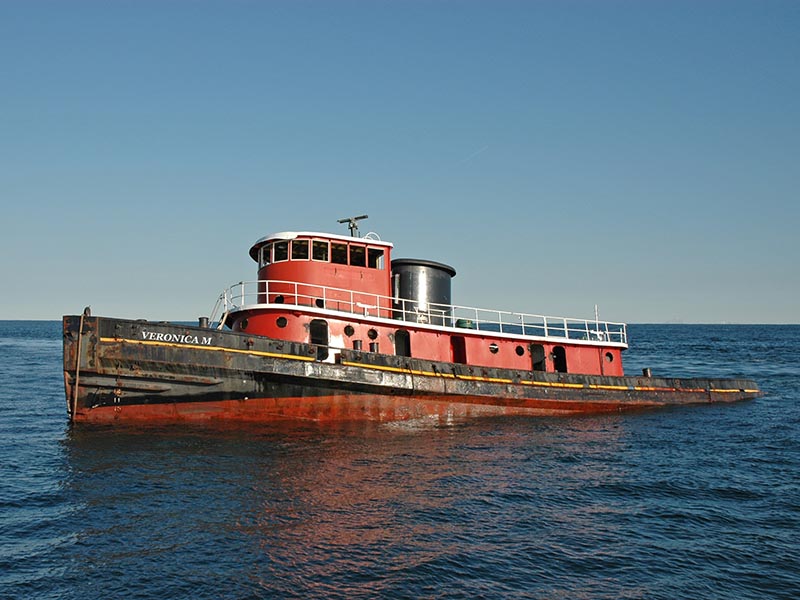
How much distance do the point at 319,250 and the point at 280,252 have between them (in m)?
1.29

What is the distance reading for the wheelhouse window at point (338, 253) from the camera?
1819cm

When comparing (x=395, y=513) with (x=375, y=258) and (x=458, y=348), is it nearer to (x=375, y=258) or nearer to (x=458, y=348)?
(x=458, y=348)

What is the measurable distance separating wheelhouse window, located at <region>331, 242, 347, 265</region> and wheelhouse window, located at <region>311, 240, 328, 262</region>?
0.23 m

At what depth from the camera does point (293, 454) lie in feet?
44.3

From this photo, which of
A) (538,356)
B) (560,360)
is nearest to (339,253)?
(538,356)

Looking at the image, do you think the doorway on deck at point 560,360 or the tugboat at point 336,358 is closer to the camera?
the tugboat at point 336,358

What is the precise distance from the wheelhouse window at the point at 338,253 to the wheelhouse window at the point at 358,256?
0.86ft

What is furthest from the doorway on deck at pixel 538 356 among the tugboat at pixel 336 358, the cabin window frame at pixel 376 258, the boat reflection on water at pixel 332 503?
the cabin window frame at pixel 376 258

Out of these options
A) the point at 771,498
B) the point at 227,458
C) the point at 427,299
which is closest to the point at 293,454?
the point at 227,458

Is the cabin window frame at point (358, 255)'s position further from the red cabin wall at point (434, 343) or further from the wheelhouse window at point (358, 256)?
the red cabin wall at point (434, 343)

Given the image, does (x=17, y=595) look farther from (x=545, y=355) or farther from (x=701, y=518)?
(x=545, y=355)

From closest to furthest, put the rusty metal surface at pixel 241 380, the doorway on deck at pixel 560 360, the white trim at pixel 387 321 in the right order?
the rusty metal surface at pixel 241 380
the white trim at pixel 387 321
the doorway on deck at pixel 560 360

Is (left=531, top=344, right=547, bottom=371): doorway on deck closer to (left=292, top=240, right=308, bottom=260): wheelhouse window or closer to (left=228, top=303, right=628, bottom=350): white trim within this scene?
(left=228, top=303, right=628, bottom=350): white trim

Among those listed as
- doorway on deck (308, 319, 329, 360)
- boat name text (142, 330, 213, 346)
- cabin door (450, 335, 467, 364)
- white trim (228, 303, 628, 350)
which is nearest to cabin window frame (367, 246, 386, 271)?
white trim (228, 303, 628, 350)
